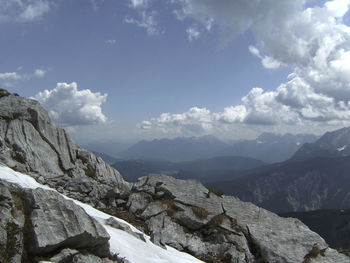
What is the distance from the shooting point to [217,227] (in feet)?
84.3

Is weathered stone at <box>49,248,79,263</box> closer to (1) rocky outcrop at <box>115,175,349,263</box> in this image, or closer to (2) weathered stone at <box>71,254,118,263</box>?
(2) weathered stone at <box>71,254,118,263</box>

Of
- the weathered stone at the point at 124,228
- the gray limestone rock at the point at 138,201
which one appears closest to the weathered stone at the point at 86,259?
the weathered stone at the point at 124,228

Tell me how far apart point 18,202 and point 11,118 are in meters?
29.9

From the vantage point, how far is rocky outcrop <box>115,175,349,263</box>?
77.4 feet

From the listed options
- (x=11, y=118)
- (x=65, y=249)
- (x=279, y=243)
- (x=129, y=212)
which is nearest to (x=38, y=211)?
(x=65, y=249)

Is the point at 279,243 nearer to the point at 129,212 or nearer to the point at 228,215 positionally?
the point at 228,215

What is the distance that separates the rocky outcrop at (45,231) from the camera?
1088cm

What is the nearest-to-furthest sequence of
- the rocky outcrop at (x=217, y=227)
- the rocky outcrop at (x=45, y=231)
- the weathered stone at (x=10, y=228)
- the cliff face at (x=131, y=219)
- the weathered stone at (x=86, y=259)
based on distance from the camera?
the weathered stone at (x=10, y=228) < the rocky outcrop at (x=45, y=231) < the weathered stone at (x=86, y=259) < the cliff face at (x=131, y=219) < the rocky outcrop at (x=217, y=227)

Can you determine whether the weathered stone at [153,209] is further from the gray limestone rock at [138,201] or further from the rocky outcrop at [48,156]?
the rocky outcrop at [48,156]

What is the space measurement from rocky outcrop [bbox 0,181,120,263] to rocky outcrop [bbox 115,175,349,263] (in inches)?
312

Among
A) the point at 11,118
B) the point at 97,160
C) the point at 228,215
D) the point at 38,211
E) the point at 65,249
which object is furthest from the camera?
the point at 97,160

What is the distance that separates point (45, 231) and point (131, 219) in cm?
1361

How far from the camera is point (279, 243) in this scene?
25.8 m

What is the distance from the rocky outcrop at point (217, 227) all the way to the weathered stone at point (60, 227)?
769 cm
